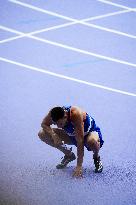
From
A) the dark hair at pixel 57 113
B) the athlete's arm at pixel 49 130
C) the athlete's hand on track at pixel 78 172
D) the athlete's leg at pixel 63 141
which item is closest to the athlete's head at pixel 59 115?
the dark hair at pixel 57 113

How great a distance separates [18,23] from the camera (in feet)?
33.7

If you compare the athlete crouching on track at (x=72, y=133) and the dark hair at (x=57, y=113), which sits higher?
the dark hair at (x=57, y=113)

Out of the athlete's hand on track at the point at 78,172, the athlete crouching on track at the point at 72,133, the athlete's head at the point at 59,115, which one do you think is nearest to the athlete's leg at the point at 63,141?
the athlete crouching on track at the point at 72,133

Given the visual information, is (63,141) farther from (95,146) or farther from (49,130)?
(95,146)

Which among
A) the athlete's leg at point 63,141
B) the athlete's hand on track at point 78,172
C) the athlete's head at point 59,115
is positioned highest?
the athlete's head at point 59,115

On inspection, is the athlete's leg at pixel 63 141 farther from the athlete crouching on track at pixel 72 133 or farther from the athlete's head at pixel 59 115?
the athlete's head at pixel 59 115

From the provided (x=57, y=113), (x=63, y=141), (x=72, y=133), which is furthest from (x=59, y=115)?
(x=63, y=141)

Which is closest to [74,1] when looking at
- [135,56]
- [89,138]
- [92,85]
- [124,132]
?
[135,56]

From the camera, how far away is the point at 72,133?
6266mm

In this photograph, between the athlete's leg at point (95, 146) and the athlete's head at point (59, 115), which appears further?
the athlete's leg at point (95, 146)

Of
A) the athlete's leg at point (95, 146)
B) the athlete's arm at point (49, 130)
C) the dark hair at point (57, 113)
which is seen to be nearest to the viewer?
the dark hair at point (57, 113)

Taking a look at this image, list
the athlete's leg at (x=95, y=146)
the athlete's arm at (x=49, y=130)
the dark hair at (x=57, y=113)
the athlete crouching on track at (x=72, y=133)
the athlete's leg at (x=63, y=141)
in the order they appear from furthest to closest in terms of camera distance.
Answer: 1. the athlete's leg at (x=63, y=141)
2. the athlete's arm at (x=49, y=130)
3. the athlete's leg at (x=95, y=146)
4. the athlete crouching on track at (x=72, y=133)
5. the dark hair at (x=57, y=113)

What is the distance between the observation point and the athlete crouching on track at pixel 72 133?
19.6ft

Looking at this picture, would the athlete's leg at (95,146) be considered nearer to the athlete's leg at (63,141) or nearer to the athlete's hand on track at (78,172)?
the athlete's hand on track at (78,172)
